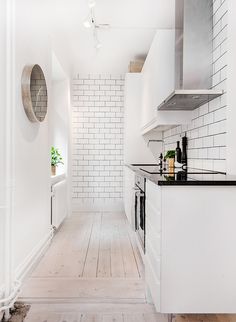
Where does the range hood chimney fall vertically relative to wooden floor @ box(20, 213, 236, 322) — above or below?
above

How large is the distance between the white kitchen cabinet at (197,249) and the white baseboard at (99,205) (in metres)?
4.46

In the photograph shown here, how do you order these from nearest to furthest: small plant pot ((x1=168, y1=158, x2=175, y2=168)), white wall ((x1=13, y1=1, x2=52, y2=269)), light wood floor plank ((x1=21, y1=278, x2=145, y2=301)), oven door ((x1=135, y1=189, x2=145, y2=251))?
light wood floor plank ((x1=21, y1=278, x2=145, y2=301))
white wall ((x1=13, y1=1, x2=52, y2=269))
oven door ((x1=135, y1=189, x2=145, y2=251))
small plant pot ((x1=168, y1=158, x2=175, y2=168))

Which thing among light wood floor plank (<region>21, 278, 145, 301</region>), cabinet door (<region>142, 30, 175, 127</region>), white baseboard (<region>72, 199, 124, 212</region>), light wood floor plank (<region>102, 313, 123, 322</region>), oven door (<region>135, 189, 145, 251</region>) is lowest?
light wood floor plank (<region>102, 313, 123, 322</region>)

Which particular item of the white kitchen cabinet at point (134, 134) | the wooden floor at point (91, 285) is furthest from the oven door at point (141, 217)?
the white kitchen cabinet at point (134, 134)

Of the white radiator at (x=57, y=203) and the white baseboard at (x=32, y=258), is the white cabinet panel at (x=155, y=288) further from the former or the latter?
the white radiator at (x=57, y=203)

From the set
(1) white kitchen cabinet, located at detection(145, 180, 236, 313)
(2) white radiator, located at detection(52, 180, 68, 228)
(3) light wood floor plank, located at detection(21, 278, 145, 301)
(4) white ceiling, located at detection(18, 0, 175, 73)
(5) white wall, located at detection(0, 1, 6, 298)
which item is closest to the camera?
(1) white kitchen cabinet, located at detection(145, 180, 236, 313)

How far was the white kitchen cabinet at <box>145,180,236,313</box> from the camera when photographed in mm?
1811

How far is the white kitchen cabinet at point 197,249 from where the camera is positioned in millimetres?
1811

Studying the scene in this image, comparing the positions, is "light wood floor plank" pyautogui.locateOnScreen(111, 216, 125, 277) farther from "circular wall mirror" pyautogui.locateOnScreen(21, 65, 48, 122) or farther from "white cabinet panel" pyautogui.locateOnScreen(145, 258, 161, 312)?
"circular wall mirror" pyautogui.locateOnScreen(21, 65, 48, 122)

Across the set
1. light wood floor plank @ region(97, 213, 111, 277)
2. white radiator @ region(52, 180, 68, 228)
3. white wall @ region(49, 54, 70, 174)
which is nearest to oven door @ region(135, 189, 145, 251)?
light wood floor plank @ region(97, 213, 111, 277)

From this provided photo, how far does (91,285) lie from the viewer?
2.61 meters

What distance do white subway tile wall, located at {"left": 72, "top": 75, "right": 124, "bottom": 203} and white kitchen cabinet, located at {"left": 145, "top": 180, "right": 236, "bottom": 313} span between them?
4516 mm

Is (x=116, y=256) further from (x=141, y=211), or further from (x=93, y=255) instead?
(x=141, y=211)

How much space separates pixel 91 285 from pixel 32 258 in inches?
27.3
